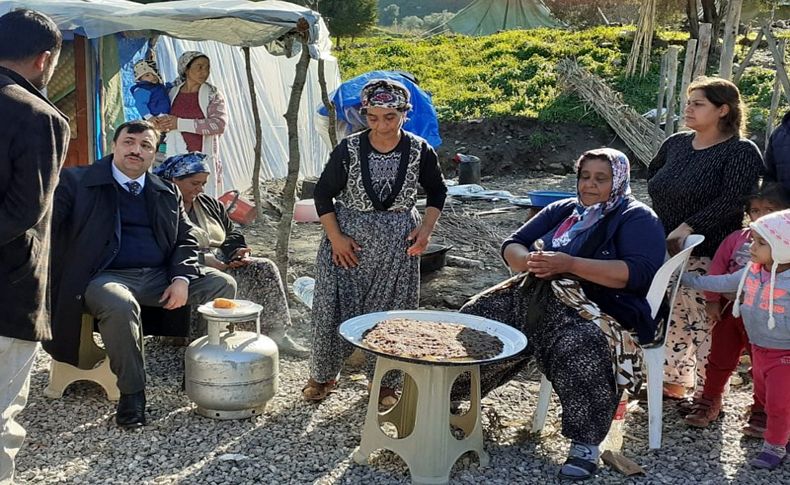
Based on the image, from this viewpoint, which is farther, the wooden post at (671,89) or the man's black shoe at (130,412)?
the wooden post at (671,89)

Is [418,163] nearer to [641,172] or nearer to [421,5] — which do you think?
[641,172]

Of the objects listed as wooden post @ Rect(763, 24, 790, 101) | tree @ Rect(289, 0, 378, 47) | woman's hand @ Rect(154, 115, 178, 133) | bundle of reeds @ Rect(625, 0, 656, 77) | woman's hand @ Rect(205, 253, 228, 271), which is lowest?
woman's hand @ Rect(205, 253, 228, 271)

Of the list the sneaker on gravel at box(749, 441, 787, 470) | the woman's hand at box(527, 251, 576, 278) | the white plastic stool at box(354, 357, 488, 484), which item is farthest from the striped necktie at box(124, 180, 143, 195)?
the sneaker on gravel at box(749, 441, 787, 470)

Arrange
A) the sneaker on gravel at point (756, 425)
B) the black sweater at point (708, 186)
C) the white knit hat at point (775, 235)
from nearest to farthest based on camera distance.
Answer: the white knit hat at point (775, 235)
the sneaker on gravel at point (756, 425)
the black sweater at point (708, 186)

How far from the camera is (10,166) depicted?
8.98ft

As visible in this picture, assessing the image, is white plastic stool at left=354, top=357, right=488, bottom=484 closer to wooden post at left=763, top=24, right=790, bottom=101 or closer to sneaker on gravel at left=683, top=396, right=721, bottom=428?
sneaker on gravel at left=683, top=396, right=721, bottom=428

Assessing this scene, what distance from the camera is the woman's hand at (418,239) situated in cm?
424

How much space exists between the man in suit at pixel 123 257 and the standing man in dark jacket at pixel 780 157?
294cm

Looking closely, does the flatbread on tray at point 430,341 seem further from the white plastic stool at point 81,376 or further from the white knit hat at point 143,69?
the white knit hat at point 143,69

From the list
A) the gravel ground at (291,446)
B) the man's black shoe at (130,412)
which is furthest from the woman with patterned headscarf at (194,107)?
the man's black shoe at (130,412)

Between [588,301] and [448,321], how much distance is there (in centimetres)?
63

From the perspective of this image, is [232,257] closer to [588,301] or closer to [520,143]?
[588,301]

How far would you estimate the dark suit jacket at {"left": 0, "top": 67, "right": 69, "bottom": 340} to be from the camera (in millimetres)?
2705

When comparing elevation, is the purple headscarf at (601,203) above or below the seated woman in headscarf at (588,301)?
above
